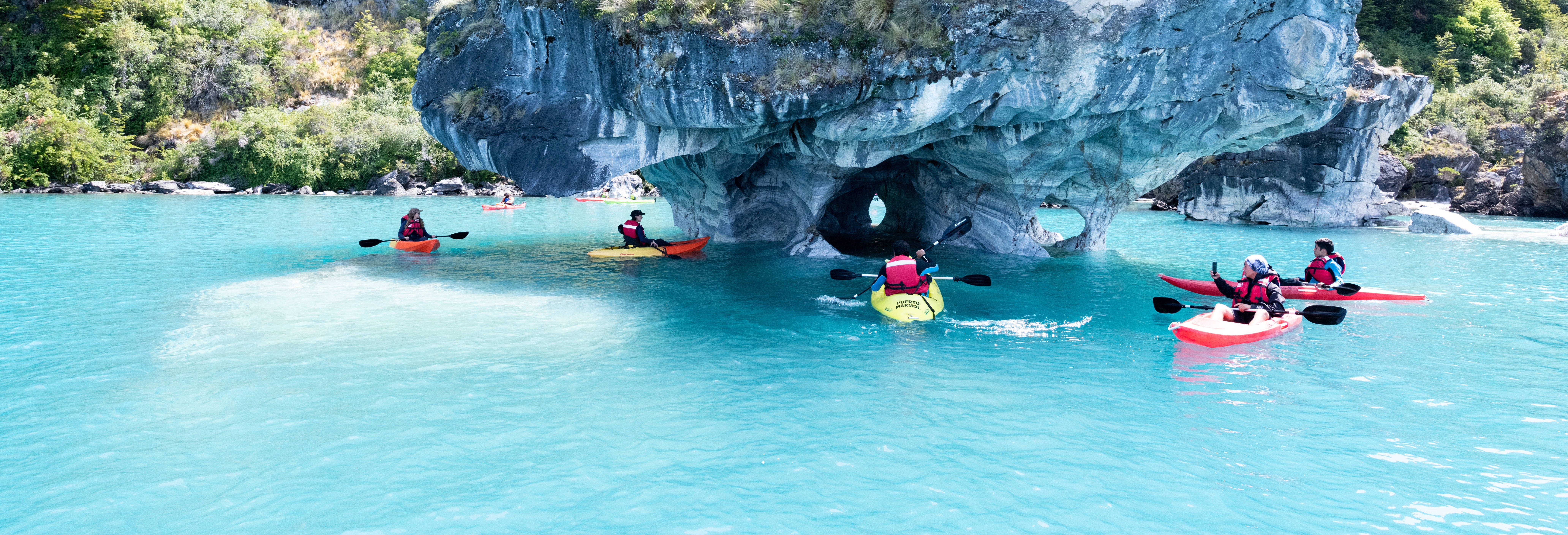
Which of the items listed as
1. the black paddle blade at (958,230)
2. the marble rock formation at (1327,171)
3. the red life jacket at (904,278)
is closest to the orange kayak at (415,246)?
the black paddle blade at (958,230)

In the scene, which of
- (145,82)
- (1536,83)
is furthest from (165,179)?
(1536,83)

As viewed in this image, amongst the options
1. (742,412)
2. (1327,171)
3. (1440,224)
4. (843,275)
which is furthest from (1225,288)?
(1327,171)

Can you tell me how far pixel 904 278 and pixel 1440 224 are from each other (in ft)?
94.4

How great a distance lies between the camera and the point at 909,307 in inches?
480

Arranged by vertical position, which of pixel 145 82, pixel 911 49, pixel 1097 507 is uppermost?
pixel 145 82

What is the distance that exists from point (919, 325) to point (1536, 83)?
167 ft

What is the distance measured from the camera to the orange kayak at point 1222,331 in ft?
34.6

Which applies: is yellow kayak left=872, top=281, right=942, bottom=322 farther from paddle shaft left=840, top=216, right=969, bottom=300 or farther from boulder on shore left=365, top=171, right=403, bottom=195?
boulder on shore left=365, top=171, right=403, bottom=195

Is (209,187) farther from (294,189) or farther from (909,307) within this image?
(909,307)

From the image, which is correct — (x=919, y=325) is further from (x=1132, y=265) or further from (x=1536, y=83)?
(x=1536, y=83)

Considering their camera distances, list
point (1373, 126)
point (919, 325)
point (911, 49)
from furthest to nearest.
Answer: point (1373, 126), point (911, 49), point (919, 325)

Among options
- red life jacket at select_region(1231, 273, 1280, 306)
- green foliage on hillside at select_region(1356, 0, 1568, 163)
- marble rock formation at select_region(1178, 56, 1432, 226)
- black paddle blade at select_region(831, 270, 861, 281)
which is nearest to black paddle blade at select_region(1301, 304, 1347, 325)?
red life jacket at select_region(1231, 273, 1280, 306)

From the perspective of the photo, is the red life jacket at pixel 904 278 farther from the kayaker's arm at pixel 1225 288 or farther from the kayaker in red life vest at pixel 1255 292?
the kayaker's arm at pixel 1225 288

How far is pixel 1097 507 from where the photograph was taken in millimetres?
5719
